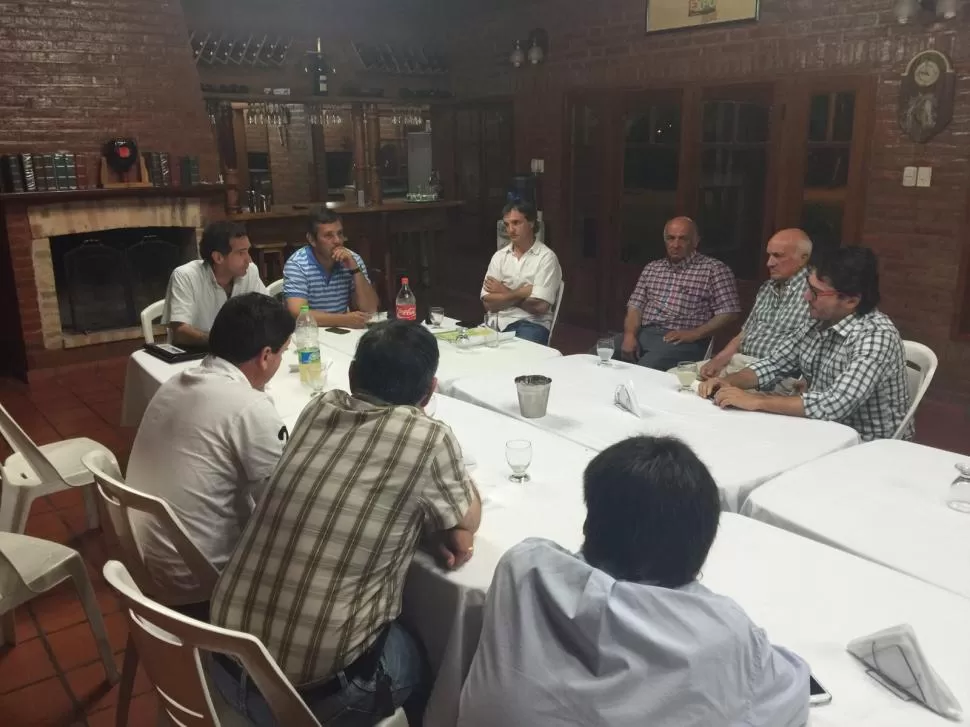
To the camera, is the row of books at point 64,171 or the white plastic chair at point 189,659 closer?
the white plastic chair at point 189,659

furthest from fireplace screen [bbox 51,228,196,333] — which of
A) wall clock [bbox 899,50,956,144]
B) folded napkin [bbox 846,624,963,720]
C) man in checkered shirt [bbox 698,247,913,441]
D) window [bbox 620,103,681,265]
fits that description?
folded napkin [bbox 846,624,963,720]

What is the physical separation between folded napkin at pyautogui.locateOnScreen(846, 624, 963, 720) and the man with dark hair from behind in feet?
2.29

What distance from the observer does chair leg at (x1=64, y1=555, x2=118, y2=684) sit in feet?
6.70

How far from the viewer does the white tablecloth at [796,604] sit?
119cm

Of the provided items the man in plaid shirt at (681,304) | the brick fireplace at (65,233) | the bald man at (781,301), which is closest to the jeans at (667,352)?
the man in plaid shirt at (681,304)

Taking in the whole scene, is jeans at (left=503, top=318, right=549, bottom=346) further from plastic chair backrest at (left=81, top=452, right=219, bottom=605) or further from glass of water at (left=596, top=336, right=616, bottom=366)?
plastic chair backrest at (left=81, top=452, right=219, bottom=605)

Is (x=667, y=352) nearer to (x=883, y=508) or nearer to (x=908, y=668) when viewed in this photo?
(x=883, y=508)

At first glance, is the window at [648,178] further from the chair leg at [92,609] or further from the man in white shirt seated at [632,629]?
the man in white shirt seated at [632,629]

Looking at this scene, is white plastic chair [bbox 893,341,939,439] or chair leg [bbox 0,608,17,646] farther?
white plastic chair [bbox 893,341,939,439]

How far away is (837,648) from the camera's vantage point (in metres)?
1.27

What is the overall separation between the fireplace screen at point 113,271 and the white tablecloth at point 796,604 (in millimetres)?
4654

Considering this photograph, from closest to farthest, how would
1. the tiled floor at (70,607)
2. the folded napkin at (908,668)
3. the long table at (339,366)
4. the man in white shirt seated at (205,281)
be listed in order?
the folded napkin at (908,668) → the tiled floor at (70,607) → the long table at (339,366) → the man in white shirt seated at (205,281)

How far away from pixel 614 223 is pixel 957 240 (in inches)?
94.3

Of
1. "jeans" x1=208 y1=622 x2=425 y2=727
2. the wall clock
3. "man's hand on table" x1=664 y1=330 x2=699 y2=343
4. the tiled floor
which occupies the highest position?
the wall clock
